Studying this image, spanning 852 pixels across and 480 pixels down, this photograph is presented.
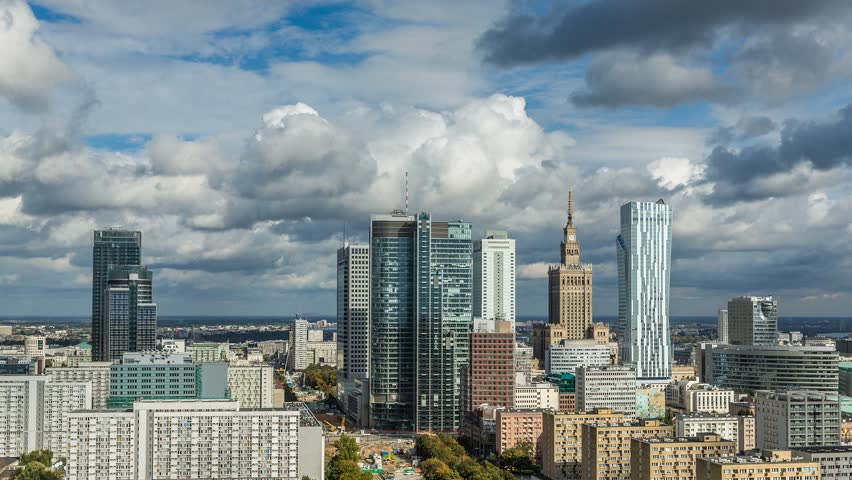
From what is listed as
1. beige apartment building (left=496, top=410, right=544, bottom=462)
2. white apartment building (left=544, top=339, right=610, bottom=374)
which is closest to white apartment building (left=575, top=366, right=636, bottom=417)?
beige apartment building (left=496, top=410, right=544, bottom=462)

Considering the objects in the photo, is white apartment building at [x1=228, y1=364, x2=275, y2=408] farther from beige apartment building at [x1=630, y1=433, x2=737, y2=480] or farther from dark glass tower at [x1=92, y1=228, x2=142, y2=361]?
beige apartment building at [x1=630, y1=433, x2=737, y2=480]

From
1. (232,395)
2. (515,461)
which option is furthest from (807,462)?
(232,395)

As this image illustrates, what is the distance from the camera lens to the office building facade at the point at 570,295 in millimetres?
188000

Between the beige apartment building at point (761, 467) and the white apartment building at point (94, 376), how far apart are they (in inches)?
2680

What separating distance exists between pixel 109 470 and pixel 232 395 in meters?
52.6

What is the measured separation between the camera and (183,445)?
76.4 metres

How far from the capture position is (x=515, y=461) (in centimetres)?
9769

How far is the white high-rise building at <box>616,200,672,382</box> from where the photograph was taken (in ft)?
586

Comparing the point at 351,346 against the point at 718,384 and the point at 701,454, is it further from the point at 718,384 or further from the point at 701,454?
the point at 701,454

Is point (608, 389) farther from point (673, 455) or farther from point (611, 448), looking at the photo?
point (673, 455)

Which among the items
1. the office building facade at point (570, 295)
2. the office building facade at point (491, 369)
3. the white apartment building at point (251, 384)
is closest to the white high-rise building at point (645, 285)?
the office building facade at point (570, 295)

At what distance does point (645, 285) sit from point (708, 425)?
8366 cm

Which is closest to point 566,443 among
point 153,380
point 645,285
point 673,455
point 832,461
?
point 673,455

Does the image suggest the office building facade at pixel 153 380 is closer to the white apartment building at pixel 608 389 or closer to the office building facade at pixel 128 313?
the white apartment building at pixel 608 389
